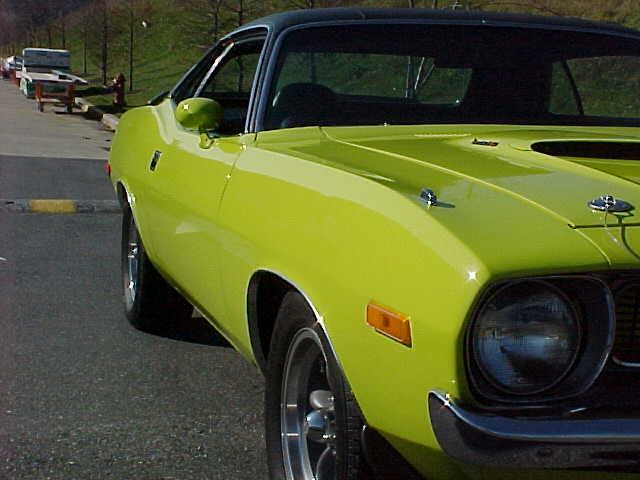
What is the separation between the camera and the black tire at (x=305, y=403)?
8.25 ft

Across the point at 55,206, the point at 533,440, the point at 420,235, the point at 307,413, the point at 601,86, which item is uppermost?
the point at 601,86

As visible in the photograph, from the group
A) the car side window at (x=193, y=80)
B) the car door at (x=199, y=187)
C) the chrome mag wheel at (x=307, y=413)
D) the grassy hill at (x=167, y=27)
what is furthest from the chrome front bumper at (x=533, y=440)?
the grassy hill at (x=167, y=27)

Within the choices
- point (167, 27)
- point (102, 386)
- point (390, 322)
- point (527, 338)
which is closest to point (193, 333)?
point (102, 386)

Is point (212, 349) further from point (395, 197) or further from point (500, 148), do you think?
point (395, 197)

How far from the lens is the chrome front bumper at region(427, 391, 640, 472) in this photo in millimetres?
2119

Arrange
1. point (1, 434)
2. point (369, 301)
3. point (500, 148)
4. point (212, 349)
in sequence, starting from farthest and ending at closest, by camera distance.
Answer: point (212, 349)
point (1, 434)
point (500, 148)
point (369, 301)

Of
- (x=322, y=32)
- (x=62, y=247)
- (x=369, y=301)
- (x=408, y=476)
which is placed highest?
(x=322, y=32)

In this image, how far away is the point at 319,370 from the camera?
2.88m

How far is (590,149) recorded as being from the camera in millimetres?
3102

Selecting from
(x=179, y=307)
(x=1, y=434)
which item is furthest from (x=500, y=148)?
(x=179, y=307)

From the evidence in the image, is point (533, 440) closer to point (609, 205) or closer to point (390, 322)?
point (390, 322)

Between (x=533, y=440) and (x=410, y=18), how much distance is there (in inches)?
90.1

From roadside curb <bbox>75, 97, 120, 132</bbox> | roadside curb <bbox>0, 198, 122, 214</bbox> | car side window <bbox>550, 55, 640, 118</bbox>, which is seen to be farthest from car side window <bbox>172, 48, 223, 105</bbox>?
roadside curb <bbox>75, 97, 120, 132</bbox>

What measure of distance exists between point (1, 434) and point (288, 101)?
1.60m
